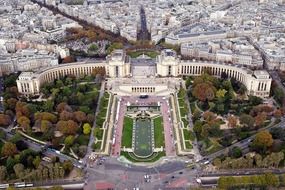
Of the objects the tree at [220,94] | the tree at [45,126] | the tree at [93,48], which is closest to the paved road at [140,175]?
the tree at [45,126]

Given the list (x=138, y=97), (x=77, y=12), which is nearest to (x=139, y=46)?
(x=138, y=97)

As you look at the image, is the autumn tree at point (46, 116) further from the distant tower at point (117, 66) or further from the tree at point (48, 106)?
the distant tower at point (117, 66)

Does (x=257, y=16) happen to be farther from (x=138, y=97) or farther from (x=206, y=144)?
(x=206, y=144)

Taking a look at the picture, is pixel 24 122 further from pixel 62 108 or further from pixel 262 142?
pixel 262 142

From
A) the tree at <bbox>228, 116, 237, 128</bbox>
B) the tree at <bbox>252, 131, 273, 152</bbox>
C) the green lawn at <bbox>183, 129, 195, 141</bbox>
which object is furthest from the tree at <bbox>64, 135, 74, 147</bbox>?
the tree at <bbox>252, 131, 273, 152</bbox>

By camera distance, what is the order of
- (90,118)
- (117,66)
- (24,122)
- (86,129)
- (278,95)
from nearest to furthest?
1. (86,129)
2. (24,122)
3. (90,118)
4. (278,95)
5. (117,66)

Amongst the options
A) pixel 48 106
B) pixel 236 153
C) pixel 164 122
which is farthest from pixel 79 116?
pixel 236 153

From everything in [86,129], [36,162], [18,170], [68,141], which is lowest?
[18,170]
